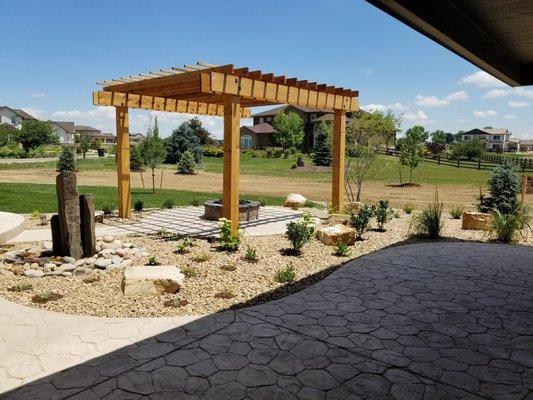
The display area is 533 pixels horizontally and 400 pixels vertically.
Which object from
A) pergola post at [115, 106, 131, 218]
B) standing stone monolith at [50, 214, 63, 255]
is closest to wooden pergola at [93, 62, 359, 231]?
pergola post at [115, 106, 131, 218]

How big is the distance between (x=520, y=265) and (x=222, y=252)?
5.83 metres

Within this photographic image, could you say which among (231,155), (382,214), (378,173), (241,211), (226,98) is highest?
(226,98)

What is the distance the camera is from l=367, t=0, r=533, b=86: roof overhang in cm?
330

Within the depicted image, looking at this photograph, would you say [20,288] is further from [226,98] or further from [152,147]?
[152,147]

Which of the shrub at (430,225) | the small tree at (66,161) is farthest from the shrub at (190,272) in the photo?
the small tree at (66,161)

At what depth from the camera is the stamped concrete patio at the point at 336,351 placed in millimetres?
3688

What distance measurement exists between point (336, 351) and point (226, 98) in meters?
6.25

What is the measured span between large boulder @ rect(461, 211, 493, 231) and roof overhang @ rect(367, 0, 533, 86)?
239 inches

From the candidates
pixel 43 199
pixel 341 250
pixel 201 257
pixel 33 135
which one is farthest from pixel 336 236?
pixel 33 135

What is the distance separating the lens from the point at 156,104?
41.9 ft

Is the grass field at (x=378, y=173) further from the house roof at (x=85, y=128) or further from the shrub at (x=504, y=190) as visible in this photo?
the house roof at (x=85, y=128)

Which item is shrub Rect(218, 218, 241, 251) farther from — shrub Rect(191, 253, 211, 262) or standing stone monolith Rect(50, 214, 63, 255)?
standing stone monolith Rect(50, 214, 63, 255)

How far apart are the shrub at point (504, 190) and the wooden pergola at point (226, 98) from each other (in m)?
4.37

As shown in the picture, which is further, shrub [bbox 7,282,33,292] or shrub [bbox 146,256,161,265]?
shrub [bbox 146,256,161,265]
